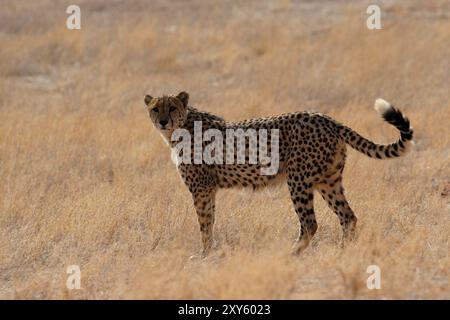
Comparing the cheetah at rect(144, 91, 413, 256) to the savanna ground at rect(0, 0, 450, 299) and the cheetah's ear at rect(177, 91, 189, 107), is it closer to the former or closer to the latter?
the cheetah's ear at rect(177, 91, 189, 107)

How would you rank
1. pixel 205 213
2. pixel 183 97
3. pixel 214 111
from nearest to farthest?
pixel 205 213, pixel 183 97, pixel 214 111

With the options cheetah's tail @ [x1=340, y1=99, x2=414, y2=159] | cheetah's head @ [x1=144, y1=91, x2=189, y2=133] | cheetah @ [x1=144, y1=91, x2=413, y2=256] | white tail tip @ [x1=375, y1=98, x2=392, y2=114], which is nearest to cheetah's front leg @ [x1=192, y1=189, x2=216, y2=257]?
cheetah @ [x1=144, y1=91, x2=413, y2=256]

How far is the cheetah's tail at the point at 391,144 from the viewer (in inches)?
225

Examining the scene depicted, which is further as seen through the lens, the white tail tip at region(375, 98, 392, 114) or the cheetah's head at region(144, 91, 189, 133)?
the cheetah's head at region(144, 91, 189, 133)

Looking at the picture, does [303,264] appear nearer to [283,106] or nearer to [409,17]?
[283,106]

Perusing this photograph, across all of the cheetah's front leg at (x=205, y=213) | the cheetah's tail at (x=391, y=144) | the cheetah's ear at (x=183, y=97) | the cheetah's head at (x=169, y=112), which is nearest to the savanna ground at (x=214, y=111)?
the cheetah's front leg at (x=205, y=213)

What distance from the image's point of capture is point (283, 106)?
1095 centimetres

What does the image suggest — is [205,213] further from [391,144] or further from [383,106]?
[383,106]

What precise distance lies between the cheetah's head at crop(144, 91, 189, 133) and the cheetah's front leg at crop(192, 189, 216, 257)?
0.54m

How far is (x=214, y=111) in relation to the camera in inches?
432

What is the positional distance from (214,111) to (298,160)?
16.4ft

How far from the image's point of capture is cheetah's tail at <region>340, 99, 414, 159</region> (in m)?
5.71

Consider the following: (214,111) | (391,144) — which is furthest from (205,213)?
(214,111)

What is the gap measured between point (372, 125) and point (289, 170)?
3918mm
